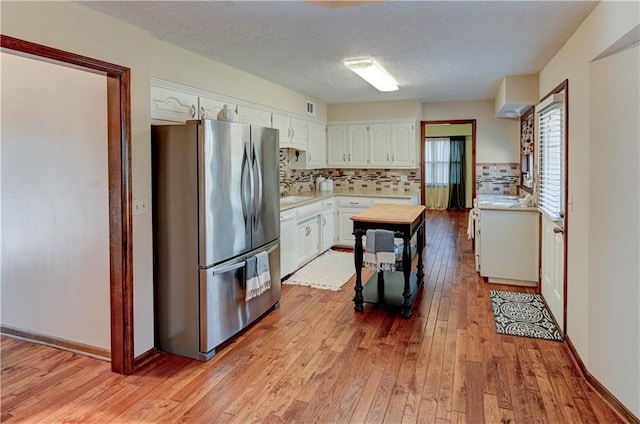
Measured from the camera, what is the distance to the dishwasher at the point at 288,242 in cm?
464

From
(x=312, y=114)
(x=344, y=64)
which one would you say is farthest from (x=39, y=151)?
(x=312, y=114)

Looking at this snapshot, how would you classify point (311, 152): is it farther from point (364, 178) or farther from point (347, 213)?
point (364, 178)

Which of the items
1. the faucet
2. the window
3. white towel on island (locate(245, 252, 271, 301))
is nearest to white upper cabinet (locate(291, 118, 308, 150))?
the faucet

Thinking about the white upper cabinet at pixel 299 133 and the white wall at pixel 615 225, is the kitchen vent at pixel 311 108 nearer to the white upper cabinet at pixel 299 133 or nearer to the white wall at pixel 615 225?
the white upper cabinet at pixel 299 133

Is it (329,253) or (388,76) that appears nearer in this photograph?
(388,76)

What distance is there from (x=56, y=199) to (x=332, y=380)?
2.32 metres

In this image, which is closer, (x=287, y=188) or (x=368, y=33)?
(x=368, y=33)

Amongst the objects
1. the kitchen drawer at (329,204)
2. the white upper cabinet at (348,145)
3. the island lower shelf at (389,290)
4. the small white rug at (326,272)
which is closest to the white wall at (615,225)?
the island lower shelf at (389,290)

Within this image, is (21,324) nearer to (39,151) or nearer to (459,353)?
(39,151)

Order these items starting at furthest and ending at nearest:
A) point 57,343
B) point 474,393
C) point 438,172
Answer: point 438,172
point 57,343
point 474,393

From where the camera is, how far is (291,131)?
547cm

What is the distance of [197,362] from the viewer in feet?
9.48

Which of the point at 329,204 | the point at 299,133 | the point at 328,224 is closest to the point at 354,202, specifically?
the point at 329,204

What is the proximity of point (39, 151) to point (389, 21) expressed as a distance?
2645 millimetres
